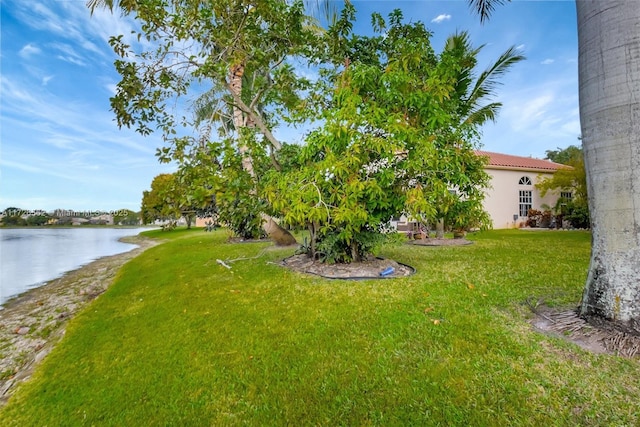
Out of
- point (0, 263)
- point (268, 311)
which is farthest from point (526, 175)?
point (0, 263)

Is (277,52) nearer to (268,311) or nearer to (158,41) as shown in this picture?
(158,41)

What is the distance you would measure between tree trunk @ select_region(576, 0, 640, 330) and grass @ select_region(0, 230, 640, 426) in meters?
0.62

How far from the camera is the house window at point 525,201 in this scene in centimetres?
1802

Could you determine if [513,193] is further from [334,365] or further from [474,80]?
[334,365]

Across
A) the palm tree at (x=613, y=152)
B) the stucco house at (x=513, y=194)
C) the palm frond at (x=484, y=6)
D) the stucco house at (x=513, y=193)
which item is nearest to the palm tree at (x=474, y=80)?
the palm frond at (x=484, y=6)

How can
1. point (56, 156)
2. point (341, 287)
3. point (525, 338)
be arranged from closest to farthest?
point (525, 338), point (341, 287), point (56, 156)

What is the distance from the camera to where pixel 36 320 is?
4.91m

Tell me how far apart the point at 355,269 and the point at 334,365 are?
3.29 metres

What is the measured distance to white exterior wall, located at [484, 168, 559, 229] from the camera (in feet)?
57.0

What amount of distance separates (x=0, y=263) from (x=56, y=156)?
15.9ft

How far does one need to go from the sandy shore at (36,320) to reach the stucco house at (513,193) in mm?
18179

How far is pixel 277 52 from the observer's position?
680 cm

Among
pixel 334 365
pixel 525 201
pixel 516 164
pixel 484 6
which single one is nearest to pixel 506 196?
pixel 525 201

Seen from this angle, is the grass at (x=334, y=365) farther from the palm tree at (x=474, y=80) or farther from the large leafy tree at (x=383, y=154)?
the palm tree at (x=474, y=80)
